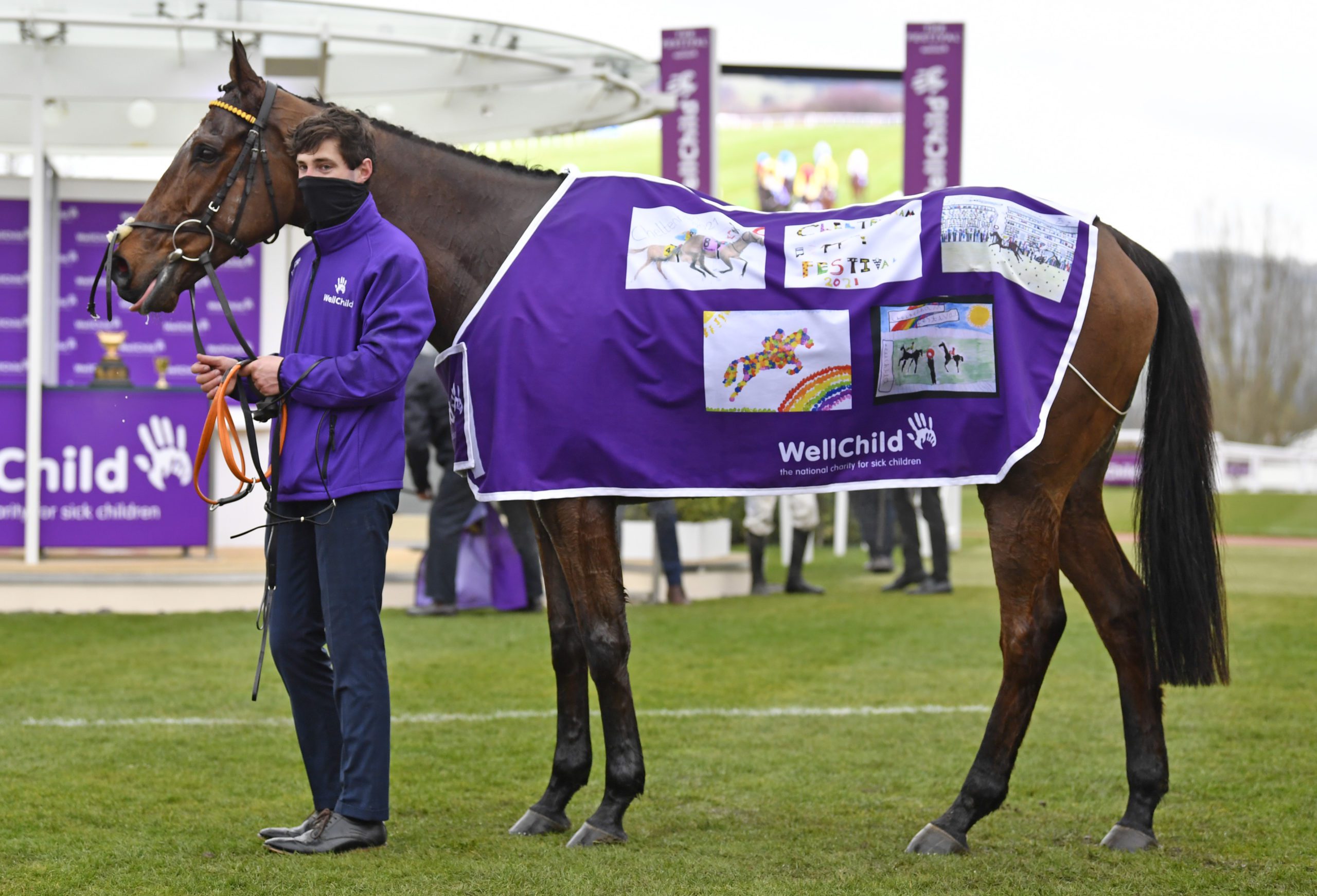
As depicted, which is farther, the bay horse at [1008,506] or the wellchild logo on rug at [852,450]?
the wellchild logo on rug at [852,450]

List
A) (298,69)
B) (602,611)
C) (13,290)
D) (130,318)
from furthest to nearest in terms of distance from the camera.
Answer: (13,290) → (130,318) → (298,69) → (602,611)

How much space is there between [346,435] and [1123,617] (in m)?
2.53

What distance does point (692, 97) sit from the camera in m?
16.6

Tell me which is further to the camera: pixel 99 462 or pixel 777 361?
pixel 99 462

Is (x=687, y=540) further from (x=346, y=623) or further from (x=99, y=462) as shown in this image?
(x=346, y=623)

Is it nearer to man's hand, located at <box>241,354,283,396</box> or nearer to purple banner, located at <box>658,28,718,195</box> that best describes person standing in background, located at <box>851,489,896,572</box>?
purple banner, located at <box>658,28,718,195</box>

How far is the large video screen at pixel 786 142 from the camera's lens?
27078 millimetres

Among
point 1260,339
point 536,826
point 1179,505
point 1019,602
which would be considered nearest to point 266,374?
point 536,826

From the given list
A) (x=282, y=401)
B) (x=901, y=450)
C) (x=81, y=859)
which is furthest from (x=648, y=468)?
(x=81, y=859)

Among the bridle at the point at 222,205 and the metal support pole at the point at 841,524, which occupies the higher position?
the bridle at the point at 222,205

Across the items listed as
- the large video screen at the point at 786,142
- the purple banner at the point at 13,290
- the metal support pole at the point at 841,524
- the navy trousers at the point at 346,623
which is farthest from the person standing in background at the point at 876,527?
the navy trousers at the point at 346,623

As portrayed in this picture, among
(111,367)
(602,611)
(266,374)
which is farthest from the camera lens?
(111,367)

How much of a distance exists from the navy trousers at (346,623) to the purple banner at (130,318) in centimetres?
1030

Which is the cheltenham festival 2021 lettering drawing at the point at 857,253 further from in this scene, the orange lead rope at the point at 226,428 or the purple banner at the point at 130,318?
the purple banner at the point at 130,318
